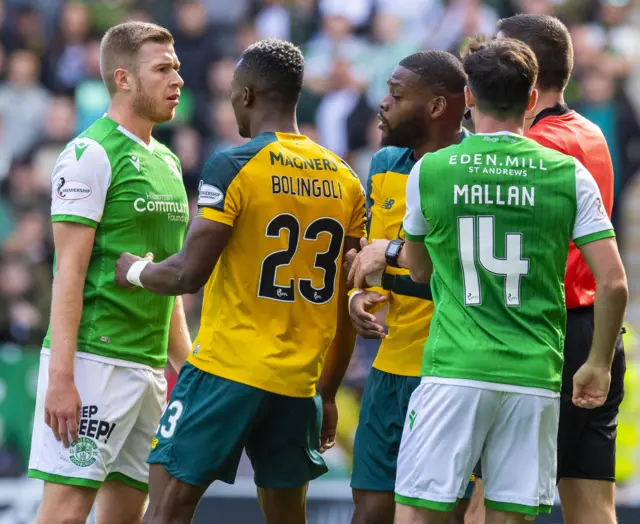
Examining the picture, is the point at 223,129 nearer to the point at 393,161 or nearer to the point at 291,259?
the point at 393,161

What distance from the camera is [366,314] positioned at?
470 centimetres

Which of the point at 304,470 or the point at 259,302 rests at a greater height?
the point at 259,302

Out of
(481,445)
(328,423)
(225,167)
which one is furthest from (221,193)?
(481,445)

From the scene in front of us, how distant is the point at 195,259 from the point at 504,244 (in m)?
1.23

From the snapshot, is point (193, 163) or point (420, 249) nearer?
point (420, 249)

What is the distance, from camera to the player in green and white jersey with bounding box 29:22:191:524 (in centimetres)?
480

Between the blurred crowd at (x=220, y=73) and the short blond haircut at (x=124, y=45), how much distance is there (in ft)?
19.0

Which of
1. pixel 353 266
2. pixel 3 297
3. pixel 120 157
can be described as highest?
pixel 120 157

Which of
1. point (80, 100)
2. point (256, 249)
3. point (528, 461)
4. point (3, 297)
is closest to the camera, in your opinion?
point (528, 461)

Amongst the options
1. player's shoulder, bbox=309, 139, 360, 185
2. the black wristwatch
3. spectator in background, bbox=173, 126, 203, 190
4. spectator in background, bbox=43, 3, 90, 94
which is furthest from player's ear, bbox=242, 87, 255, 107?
spectator in background, bbox=43, 3, 90, 94

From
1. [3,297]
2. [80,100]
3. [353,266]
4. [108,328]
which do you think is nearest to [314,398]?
[353,266]

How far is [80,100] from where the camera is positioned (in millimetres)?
12250

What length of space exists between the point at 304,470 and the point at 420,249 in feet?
3.66

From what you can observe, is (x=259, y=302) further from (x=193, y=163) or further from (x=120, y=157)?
(x=193, y=163)
